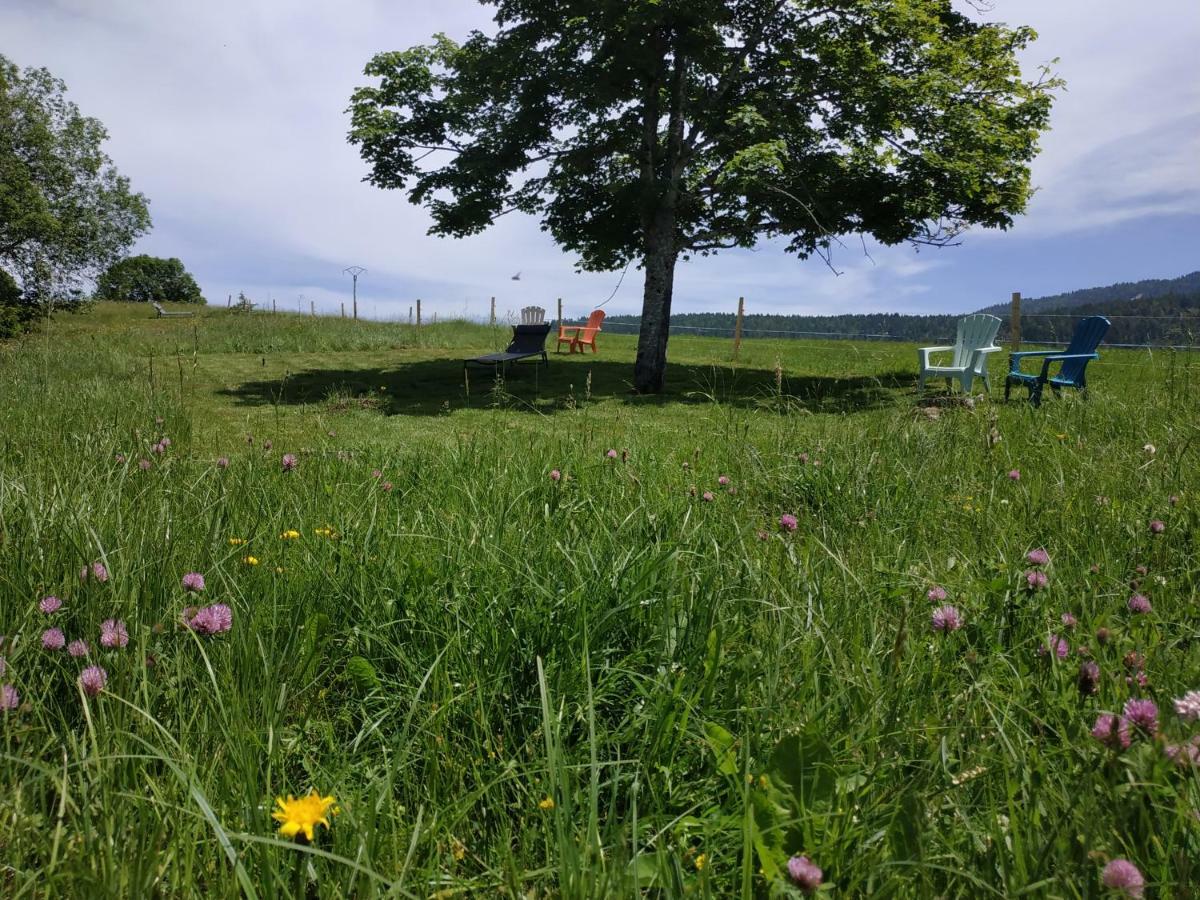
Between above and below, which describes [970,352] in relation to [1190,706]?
above

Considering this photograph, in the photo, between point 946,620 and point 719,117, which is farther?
point 719,117

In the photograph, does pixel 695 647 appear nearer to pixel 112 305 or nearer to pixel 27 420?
pixel 27 420

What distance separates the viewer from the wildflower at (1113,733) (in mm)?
892

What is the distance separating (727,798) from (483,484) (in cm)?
192

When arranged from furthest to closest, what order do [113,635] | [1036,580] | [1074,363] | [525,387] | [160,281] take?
[160,281] < [525,387] < [1074,363] < [1036,580] < [113,635]

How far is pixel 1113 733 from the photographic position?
895 mm

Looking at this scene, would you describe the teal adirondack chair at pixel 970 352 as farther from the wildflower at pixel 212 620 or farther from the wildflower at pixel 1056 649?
the wildflower at pixel 212 620

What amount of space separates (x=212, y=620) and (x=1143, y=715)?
1.43m

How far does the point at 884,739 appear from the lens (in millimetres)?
1236

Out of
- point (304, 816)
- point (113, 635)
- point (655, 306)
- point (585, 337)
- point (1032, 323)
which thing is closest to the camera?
point (304, 816)

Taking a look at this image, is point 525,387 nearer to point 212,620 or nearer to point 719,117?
point 719,117

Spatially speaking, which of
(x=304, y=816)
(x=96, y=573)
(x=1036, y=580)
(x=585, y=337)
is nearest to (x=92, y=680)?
(x=96, y=573)

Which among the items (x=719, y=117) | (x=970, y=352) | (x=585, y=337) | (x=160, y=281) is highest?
(x=160, y=281)

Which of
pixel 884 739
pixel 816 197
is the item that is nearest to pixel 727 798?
pixel 884 739
